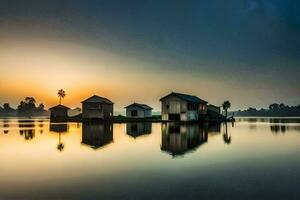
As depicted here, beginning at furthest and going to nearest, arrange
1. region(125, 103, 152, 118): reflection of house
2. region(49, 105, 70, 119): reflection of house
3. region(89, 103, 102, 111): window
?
region(49, 105, 70, 119): reflection of house → region(125, 103, 152, 118): reflection of house → region(89, 103, 102, 111): window

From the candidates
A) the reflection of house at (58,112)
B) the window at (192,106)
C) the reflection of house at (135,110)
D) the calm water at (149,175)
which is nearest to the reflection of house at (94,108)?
the reflection of house at (135,110)

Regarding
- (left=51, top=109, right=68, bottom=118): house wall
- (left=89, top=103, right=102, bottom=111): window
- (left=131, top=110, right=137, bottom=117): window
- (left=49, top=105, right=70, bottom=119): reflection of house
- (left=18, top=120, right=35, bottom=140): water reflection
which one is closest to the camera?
(left=18, top=120, right=35, bottom=140): water reflection

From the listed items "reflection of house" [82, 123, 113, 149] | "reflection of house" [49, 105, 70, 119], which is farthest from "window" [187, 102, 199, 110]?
"reflection of house" [49, 105, 70, 119]

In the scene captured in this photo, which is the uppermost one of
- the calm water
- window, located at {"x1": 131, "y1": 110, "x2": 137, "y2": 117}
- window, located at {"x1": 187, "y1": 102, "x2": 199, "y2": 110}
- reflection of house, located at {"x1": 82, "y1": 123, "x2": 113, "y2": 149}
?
window, located at {"x1": 187, "y1": 102, "x2": 199, "y2": 110}

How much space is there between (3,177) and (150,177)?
776cm

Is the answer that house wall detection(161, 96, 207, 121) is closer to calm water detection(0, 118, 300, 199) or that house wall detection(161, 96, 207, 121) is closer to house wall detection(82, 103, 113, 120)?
house wall detection(82, 103, 113, 120)

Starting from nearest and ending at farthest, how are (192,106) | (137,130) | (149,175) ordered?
(149,175) < (137,130) < (192,106)

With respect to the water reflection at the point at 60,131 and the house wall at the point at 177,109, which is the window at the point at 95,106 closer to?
the house wall at the point at 177,109

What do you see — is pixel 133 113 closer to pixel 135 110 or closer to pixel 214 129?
pixel 135 110

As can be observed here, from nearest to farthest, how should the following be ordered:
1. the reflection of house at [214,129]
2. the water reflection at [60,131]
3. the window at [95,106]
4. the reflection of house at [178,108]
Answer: the water reflection at [60,131]
the reflection of house at [214,129]
the reflection of house at [178,108]
the window at [95,106]

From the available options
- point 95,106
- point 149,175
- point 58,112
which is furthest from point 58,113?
point 149,175

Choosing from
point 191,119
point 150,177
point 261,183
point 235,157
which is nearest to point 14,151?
point 150,177

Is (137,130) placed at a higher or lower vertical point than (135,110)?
lower

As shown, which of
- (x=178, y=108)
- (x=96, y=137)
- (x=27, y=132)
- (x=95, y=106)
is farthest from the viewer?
(x=95, y=106)
